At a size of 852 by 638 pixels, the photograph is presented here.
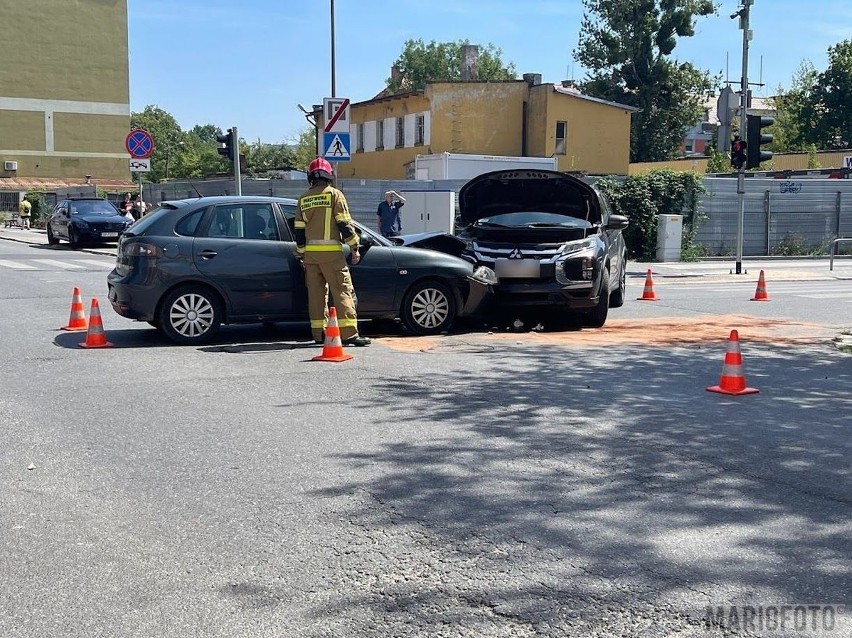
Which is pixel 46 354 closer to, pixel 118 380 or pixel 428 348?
pixel 118 380

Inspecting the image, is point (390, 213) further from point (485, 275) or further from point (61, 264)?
point (485, 275)

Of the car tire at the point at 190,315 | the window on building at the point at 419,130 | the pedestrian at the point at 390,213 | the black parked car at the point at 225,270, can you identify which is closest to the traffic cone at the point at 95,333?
the black parked car at the point at 225,270

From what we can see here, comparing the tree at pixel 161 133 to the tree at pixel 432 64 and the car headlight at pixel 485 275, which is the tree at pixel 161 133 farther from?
the car headlight at pixel 485 275

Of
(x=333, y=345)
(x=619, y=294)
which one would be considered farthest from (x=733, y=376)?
(x=619, y=294)

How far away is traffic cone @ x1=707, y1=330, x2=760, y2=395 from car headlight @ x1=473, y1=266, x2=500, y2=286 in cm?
401

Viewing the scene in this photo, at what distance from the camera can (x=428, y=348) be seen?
10.8m

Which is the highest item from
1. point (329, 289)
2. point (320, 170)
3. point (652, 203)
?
point (652, 203)

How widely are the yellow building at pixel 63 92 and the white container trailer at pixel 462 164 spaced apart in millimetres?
38636

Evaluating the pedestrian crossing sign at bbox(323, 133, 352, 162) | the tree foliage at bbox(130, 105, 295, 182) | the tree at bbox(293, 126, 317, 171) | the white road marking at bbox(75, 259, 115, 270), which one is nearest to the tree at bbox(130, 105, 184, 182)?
the tree foliage at bbox(130, 105, 295, 182)

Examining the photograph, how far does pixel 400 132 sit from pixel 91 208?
19.5 metres

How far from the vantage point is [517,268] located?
1229 cm

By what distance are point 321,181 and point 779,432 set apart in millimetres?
5503

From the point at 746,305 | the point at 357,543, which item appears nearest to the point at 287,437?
the point at 357,543

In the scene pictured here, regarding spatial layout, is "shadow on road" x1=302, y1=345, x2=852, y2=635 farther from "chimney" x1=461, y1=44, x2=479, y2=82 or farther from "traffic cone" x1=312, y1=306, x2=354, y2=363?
"chimney" x1=461, y1=44, x2=479, y2=82
